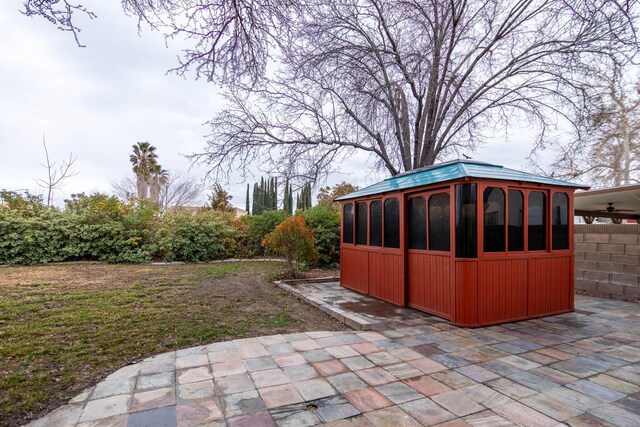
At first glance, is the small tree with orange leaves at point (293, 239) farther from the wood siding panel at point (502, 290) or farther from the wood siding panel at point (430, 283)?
the wood siding panel at point (502, 290)

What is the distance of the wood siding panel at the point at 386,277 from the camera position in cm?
542

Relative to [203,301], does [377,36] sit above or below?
above

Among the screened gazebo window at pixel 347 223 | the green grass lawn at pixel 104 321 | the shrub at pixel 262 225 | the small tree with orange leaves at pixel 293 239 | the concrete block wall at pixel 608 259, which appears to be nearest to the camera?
the green grass lawn at pixel 104 321

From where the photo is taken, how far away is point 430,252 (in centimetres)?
480

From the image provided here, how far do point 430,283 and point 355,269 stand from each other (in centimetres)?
215

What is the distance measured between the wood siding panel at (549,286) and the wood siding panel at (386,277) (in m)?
1.89

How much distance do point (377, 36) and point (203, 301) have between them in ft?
24.8

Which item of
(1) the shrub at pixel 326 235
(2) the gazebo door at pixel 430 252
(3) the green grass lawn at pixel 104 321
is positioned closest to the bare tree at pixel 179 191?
(1) the shrub at pixel 326 235

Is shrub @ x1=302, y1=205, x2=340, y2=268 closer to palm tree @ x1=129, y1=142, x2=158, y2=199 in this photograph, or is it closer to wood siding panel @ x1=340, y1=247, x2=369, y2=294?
wood siding panel @ x1=340, y1=247, x2=369, y2=294

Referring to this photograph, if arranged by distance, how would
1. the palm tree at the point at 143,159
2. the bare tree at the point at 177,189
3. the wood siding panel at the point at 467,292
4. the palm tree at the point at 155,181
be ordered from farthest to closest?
the bare tree at the point at 177,189 < the palm tree at the point at 155,181 < the palm tree at the point at 143,159 < the wood siding panel at the point at 467,292

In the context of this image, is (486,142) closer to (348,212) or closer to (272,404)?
(348,212)

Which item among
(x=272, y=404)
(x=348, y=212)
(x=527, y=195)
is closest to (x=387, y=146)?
(x=348, y=212)

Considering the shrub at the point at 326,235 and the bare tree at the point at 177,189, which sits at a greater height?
the bare tree at the point at 177,189

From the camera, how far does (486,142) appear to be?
9.24 m
